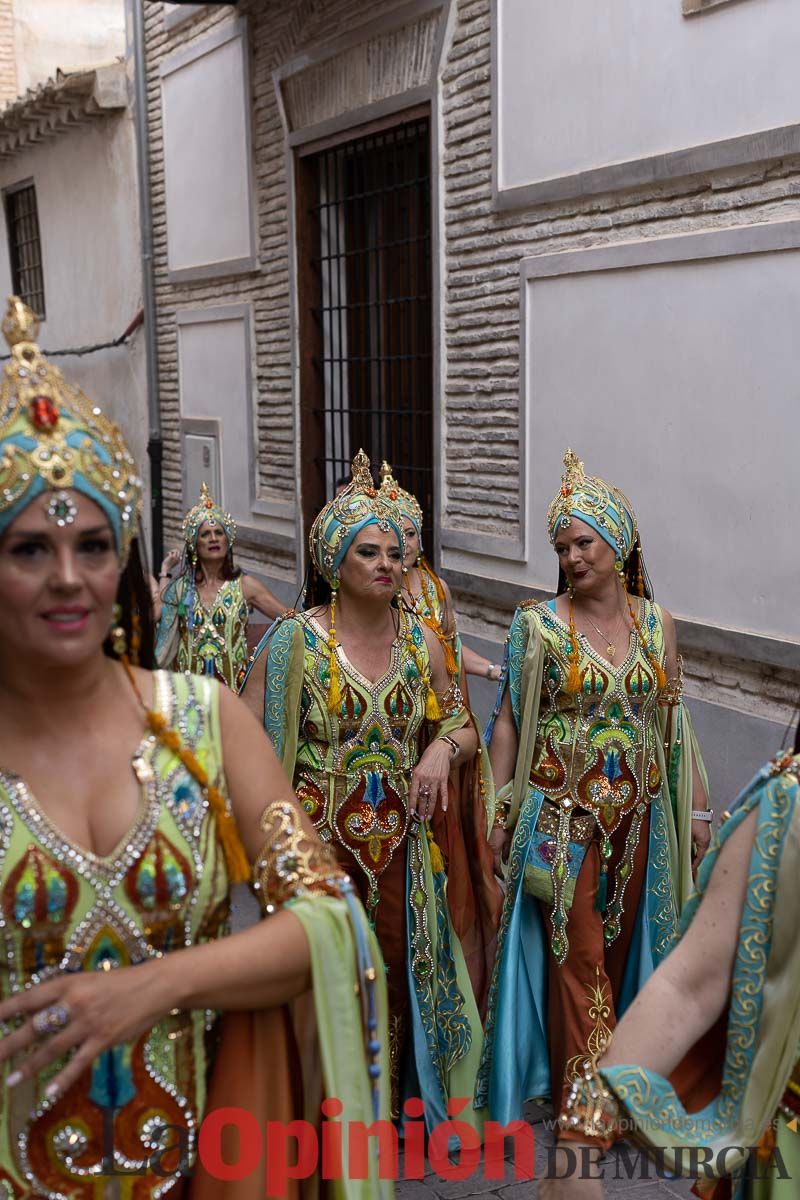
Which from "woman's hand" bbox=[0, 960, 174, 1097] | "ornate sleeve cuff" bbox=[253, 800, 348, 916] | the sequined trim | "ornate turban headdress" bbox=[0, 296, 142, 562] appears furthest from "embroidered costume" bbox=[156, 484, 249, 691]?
"woman's hand" bbox=[0, 960, 174, 1097]

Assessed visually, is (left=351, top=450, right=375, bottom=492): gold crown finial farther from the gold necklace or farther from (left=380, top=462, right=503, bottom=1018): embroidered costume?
the gold necklace

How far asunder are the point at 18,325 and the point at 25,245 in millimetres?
19369

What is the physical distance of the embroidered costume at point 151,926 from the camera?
6.91 feet

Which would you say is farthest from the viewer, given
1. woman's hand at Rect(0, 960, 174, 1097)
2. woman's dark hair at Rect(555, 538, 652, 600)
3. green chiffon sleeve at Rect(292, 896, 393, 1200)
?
woman's dark hair at Rect(555, 538, 652, 600)

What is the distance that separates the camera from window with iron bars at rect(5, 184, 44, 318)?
19.9m

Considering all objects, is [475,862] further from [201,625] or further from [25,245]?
[25,245]

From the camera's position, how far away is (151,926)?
2172 mm

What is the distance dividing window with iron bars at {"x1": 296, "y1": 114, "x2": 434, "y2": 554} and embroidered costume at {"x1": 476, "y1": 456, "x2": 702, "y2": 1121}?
564 centimetres

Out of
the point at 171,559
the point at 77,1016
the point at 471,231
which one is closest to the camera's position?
the point at 77,1016

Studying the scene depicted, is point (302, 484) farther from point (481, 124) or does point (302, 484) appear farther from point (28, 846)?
point (28, 846)

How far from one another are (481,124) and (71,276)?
10396mm

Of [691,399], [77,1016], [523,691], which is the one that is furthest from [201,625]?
[77,1016]

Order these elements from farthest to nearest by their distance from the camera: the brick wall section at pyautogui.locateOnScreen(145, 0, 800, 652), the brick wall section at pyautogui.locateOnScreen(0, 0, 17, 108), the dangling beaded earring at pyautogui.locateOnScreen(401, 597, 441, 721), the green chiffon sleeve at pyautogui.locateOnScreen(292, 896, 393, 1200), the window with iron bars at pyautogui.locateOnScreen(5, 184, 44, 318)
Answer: the brick wall section at pyautogui.locateOnScreen(0, 0, 17, 108) → the window with iron bars at pyautogui.locateOnScreen(5, 184, 44, 318) → the brick wall section at pyautogui.locateOnScreen(145, 0, 800, 652) → the dangling beaded earring at pyautogui.locateOnScreen(401, 597, 441, 721) → the green chiffon sleeve at pyautogui.locateOnScreen(292, 896, 393, 1200)

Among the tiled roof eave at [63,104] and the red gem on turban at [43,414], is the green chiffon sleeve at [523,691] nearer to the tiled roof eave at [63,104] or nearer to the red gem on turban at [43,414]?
the red gem on turban at [43,414]
